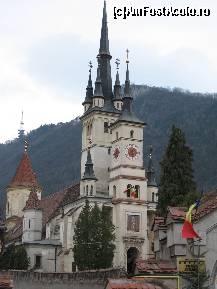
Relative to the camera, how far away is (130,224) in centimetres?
7069

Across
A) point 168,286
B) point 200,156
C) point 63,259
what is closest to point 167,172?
point 63,259

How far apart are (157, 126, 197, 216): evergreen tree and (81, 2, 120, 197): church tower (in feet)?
68.0

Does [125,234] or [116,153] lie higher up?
[116,153]

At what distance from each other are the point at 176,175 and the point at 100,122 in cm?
2657

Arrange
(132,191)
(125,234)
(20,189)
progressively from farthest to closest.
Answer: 1. (20,189)
2. (132,191)
3. (125,234)

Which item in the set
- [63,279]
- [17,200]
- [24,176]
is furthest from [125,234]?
[24,176]

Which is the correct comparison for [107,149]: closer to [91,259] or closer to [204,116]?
[91,259]

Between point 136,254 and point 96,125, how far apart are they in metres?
17.2

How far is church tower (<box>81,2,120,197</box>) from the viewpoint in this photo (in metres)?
76.8

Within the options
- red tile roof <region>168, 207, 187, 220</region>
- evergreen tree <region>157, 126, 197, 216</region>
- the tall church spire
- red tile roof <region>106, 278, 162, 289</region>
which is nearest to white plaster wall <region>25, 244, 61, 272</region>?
the tall church spire

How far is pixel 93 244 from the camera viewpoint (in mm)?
54000

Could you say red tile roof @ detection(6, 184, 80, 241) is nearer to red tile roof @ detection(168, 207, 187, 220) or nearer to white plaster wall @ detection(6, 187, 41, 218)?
white plaster wall @ detection(6, 187, 41, 218)

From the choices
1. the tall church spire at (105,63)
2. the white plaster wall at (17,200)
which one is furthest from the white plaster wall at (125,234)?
the white plaster wall at (17,200)

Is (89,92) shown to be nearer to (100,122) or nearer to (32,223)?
(100,122)
